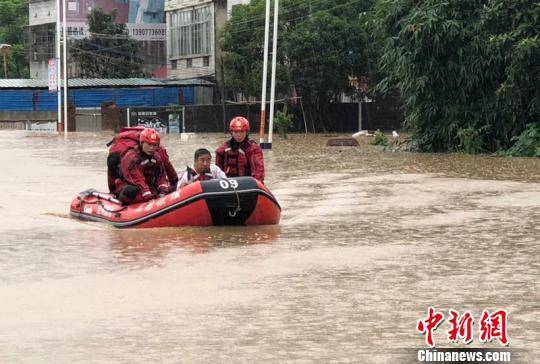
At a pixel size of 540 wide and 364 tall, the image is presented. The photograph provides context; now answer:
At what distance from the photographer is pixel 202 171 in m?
14.5

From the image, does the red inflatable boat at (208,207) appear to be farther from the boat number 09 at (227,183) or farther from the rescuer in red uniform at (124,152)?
the rescuer in red uniform at (124,152)

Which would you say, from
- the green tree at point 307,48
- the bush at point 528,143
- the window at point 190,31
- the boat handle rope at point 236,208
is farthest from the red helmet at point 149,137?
the window at point 190,31

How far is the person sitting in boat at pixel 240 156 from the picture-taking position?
15188 millimetres

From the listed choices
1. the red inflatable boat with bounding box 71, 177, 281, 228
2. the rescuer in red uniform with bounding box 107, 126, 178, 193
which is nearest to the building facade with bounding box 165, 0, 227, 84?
the rescuer in red uniform with bounding box 107, 126, 178, 193

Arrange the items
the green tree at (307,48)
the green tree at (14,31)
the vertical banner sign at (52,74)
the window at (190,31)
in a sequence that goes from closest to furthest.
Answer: the green tree at (307,48)
the vertical banner sign at (52,74)
the window at (190,31)
the green tree at (14,31)

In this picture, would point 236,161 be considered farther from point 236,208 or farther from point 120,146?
point 120,146

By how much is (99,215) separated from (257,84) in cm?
4309

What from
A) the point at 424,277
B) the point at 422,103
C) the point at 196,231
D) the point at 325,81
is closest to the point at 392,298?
the point at 424,277

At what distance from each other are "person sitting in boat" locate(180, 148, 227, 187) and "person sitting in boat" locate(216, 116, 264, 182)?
54cm

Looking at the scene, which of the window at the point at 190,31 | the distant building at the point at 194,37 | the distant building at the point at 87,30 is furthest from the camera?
the distant building at the point at 87,30

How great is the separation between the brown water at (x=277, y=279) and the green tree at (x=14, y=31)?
6957cm

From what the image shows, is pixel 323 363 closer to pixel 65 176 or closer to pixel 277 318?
pixel 277 318

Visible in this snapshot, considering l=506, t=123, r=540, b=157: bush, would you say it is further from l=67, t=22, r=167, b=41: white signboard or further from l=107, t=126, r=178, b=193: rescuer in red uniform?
l=67, t=22, r=167, b=41: white signboard

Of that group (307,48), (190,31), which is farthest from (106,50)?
(307,48)
